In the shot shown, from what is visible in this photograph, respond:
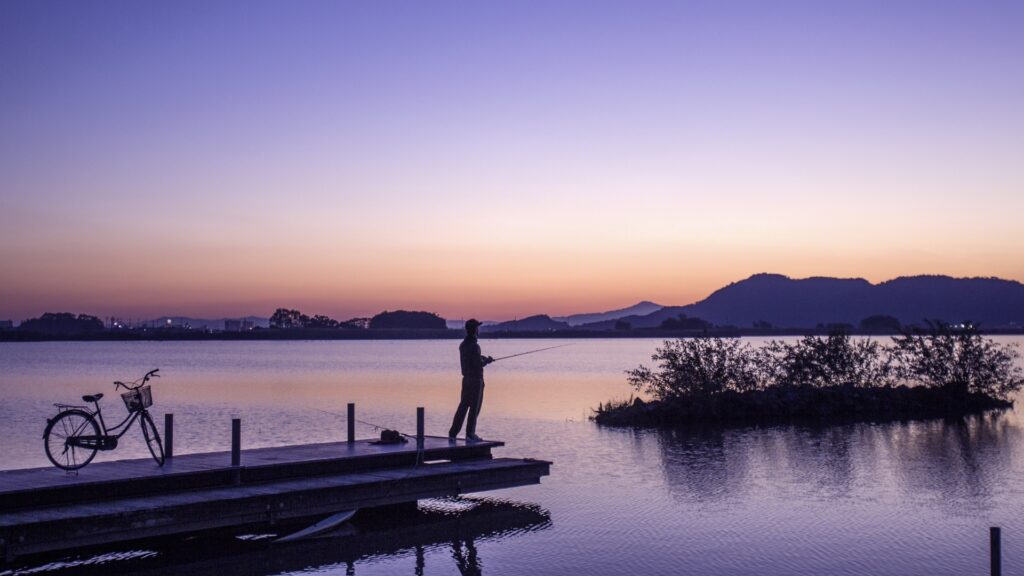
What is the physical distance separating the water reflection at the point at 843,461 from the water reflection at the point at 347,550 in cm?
418

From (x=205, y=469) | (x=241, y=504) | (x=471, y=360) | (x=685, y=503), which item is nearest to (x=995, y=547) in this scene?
(x=685, y=503)

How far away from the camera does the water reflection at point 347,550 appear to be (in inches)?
521

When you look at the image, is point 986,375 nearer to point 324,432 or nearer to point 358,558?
point 324,432

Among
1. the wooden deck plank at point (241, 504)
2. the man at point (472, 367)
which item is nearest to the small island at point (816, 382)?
the man at point (472, 367)

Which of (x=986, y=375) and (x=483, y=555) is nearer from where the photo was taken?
(x=483, y=555)

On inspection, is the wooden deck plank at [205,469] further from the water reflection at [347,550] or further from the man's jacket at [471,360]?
the man's jacket at [471,360]

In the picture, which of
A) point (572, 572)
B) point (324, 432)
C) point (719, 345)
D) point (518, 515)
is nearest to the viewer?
point (572, 572)

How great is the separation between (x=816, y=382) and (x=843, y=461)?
14.4 m

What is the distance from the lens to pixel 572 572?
12.9 metres

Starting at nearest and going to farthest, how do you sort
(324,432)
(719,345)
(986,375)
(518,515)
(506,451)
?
(518,515) < (506,451) < (324,432) < (719,345) < (986,375)

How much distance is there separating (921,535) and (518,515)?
6125 millimetres

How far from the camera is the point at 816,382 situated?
36781mm

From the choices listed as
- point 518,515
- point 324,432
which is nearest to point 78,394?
point 324,432

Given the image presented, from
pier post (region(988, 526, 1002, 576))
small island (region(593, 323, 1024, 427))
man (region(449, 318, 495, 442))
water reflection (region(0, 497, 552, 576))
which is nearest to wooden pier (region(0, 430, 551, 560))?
water reflection (region(0, 497, 552, 576))
